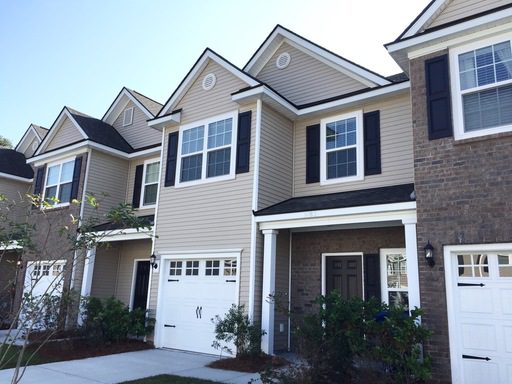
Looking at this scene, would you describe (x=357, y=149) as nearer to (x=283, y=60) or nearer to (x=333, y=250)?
(x=333, y=250)

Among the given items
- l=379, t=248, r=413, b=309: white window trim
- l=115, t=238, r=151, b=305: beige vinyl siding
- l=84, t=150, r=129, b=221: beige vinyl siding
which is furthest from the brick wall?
l=84, t=150, r=129, b=221: beige vinyl siding

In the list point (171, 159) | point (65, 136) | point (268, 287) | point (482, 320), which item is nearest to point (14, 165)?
point (65, 136)

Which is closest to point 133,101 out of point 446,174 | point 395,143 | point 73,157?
point 73,157

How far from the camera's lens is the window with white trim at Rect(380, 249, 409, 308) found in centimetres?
992

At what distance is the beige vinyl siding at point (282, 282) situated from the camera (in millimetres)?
10641

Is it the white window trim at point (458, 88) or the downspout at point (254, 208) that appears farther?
the downspout at point (254, 208)

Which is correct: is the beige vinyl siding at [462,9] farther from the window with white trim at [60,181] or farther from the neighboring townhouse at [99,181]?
the window with white trim at [60,181]

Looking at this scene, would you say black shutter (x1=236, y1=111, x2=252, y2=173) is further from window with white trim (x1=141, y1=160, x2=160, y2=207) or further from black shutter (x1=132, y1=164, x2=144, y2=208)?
black shutter (x1=132, y1=164, x2=144, y2=208)

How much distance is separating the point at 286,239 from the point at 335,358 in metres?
4.56

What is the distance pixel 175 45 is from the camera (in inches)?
434

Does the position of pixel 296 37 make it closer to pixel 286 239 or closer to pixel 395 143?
pixel 395 143

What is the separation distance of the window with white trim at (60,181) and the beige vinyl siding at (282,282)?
27.2ft

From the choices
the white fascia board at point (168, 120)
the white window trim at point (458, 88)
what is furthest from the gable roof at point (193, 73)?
the white window trim at point (458, 88)

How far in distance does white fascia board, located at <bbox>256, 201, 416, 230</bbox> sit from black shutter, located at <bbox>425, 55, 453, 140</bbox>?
143cm
